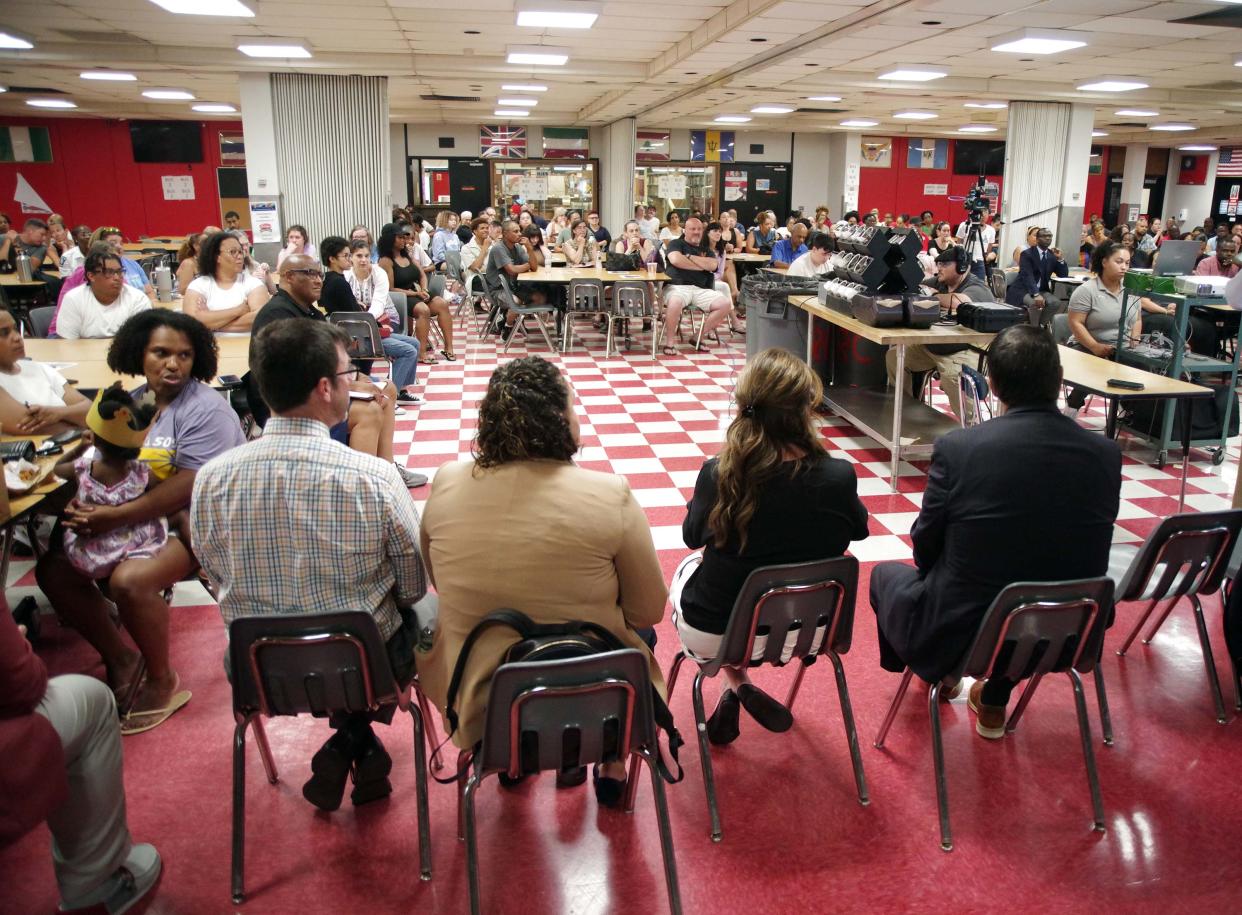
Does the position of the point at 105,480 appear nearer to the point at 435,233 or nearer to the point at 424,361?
the point at 424,361

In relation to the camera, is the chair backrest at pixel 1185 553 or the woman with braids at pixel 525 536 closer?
the woman with braids at pixel 525 536

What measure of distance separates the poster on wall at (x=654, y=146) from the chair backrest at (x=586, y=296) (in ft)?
39.0

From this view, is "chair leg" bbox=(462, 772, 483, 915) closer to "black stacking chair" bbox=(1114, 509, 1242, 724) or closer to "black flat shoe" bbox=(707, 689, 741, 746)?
"black flat shoe" bbox=(707, 689, 741, 746)

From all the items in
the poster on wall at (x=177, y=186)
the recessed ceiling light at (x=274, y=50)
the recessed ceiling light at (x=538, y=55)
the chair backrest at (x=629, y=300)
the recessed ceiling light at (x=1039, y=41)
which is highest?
the recessed ceiling light at (x=538, y=55)

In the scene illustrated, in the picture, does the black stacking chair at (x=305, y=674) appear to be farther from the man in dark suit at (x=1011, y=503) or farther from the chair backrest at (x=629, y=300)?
the chair backrest at (x=629, y=300)

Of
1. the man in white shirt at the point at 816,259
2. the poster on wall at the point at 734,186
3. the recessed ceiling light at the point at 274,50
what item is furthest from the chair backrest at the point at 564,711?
the poster on wall at the point at 734,186

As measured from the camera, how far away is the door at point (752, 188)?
2078cm

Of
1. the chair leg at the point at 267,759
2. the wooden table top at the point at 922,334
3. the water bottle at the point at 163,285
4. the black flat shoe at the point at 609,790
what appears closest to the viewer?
the black flat shoe at the point at 609,790

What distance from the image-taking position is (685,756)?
2748 millimetres

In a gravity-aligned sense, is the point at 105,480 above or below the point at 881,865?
above

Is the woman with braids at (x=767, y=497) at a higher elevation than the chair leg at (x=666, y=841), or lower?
higher

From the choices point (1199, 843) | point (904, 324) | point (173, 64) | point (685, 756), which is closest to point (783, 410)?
point (685, 756)

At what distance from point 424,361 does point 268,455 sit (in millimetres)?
7030

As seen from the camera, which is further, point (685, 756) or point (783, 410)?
point (685, 756)
